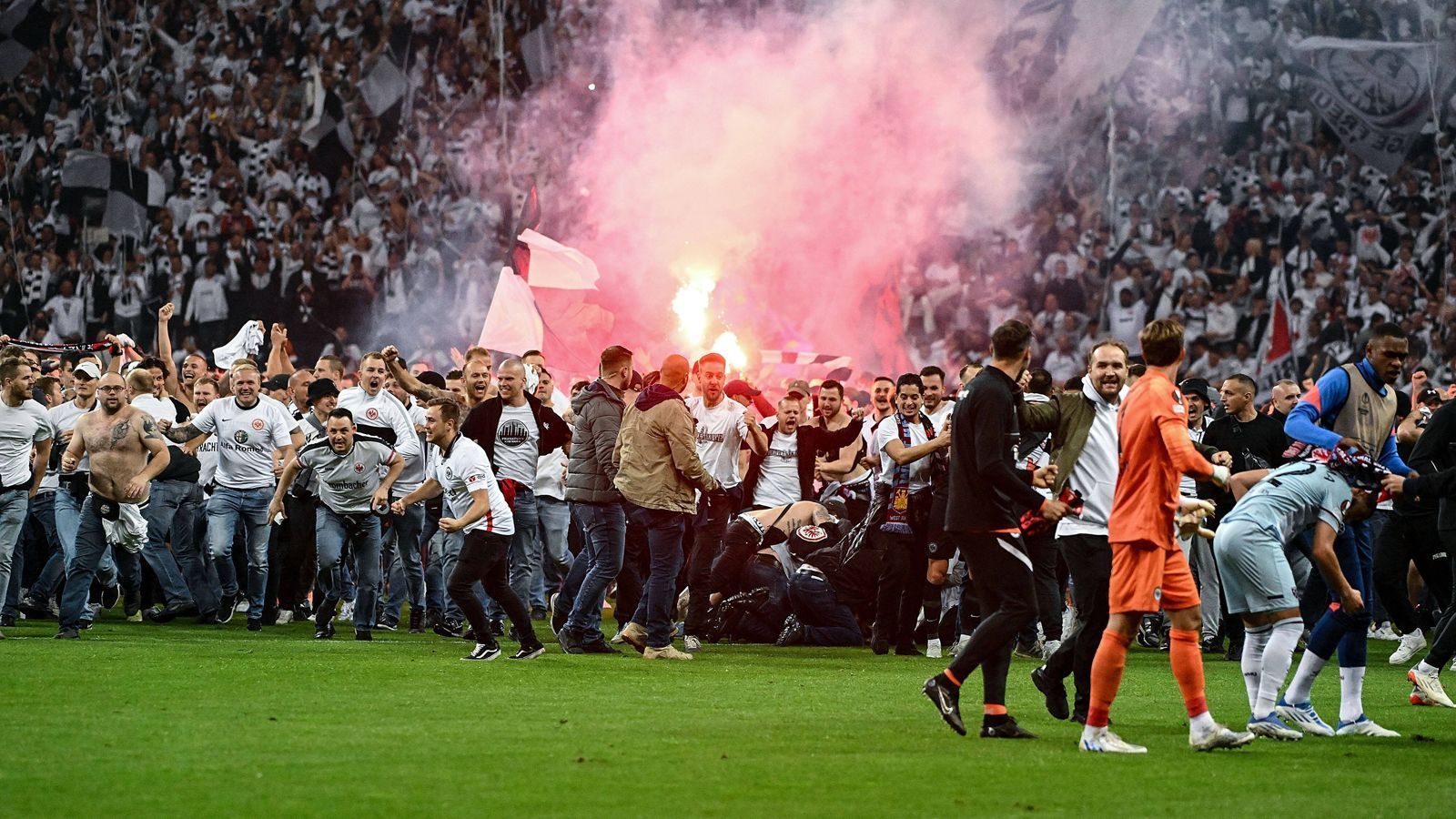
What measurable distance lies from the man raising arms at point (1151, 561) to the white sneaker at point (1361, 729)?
106 cm

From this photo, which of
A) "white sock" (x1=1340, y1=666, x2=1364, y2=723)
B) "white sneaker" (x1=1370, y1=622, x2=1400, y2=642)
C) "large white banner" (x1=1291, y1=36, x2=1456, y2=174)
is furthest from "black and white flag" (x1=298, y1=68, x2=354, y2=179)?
"white sock" (x1=1340, y1=666, x2=1364, y2=723)

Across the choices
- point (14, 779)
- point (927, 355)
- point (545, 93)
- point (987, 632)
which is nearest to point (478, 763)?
point (14, 779)

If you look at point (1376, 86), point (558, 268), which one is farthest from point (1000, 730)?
point (1376, 86)

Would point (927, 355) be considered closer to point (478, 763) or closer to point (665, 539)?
point (665, 539)

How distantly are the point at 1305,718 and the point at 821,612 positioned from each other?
18.5 feet

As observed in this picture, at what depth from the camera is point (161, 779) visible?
5.88 m

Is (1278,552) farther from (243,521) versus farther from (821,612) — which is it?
(243,521)

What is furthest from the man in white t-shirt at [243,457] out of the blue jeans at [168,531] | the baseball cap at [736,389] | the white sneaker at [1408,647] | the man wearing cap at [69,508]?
the white sneaker at [1408,647]

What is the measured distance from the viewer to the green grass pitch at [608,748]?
5.67 metres

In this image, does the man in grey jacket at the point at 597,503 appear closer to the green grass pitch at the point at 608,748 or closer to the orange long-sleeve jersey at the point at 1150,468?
the green grass pitch at the point at 608,748

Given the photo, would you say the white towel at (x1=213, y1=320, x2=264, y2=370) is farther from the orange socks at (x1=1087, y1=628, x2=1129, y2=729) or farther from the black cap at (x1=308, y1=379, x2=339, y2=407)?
the orange socks at (x1=1087, y1=628, x2=1129, y2=729)

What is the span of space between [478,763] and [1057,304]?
18.5 metres

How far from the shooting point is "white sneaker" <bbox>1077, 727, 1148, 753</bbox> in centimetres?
707

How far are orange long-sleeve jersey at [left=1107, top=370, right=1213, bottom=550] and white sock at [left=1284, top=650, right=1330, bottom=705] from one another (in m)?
1.29
